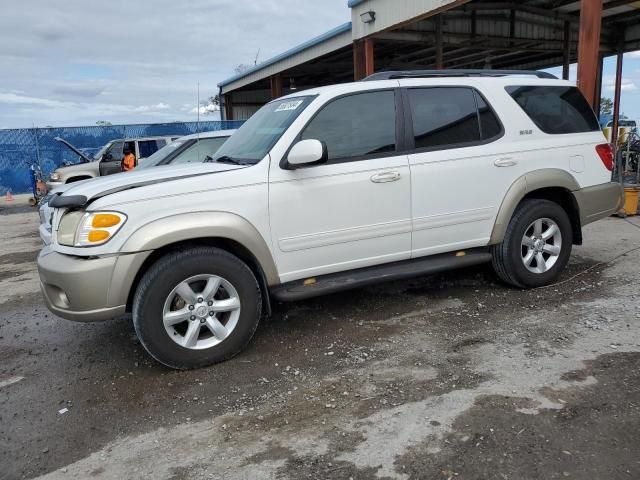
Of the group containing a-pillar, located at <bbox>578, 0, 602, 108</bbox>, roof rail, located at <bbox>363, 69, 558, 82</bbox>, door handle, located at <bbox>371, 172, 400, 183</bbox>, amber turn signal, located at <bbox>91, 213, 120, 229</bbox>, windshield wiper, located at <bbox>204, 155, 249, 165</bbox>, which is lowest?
amber turn signal, located at <bbox>91, 213, 120, 229</bbox>

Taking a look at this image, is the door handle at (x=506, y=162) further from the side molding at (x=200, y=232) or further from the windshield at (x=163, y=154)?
the windshield at (x=163, y=154)

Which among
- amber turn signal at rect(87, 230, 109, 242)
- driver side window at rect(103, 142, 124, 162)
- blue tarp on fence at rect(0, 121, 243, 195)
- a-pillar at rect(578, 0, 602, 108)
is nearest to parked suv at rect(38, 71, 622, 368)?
amber turn signal at rect(87, 230, 109, 242)

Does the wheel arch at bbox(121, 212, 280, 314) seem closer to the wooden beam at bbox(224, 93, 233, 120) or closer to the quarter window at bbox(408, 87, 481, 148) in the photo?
the quarter window at bbox(408, 87, 481, 148)

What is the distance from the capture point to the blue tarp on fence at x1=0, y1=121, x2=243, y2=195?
19.3m

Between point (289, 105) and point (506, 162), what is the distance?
1974 millimetres

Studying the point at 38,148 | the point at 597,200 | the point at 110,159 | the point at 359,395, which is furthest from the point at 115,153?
the point at 359,395

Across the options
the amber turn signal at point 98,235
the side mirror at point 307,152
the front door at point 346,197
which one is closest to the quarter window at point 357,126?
the front door at point 346,197

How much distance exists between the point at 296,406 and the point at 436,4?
8680 millimetres

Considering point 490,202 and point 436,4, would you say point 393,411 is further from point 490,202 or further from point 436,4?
point 436,4

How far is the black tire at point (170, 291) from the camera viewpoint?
341 centimetres

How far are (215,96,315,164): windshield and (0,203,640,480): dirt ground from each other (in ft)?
4.93

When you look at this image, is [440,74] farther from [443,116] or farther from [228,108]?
[228,108]

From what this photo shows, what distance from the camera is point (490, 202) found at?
14.8 feet

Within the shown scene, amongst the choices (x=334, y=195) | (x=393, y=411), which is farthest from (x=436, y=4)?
(x=393, y=411)
